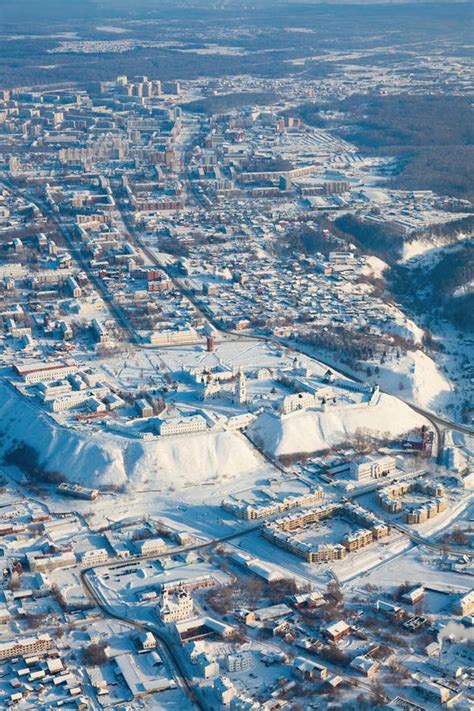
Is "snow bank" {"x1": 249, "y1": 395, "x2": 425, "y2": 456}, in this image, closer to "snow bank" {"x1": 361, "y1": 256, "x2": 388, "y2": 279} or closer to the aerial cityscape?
the aerial cityscape

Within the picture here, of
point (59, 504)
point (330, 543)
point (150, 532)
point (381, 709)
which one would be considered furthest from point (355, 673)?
point (59, 504)

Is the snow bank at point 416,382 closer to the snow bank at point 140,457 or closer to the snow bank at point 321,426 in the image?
the snow bank at point 321,426

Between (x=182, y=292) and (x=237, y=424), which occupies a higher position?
(x=237, y=424)

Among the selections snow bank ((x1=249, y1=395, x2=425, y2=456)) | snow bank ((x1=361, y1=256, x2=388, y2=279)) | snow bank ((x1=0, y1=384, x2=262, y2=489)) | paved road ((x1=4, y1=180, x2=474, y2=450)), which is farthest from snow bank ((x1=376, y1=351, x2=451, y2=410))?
snow bank ((x1=361, y1=256, x2=388, y2=279))

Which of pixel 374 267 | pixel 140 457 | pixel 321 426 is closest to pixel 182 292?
pixel 374 267

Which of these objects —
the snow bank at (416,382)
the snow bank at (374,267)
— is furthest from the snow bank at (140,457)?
the snow bank at (374,267)

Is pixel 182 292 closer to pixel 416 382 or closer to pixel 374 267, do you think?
pixel 374 267
